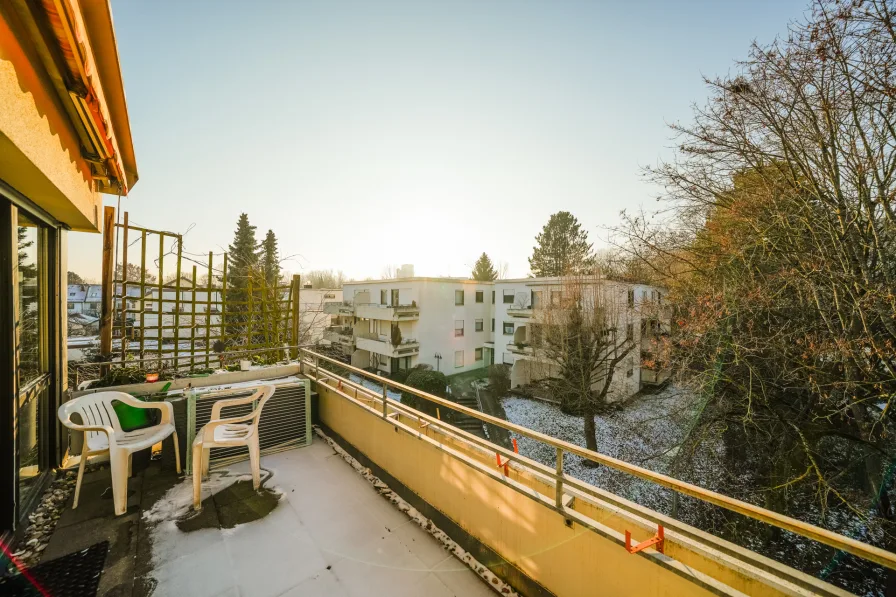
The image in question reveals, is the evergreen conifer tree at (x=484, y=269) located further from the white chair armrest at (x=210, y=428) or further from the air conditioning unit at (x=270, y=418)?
the white chair armrest at (x=210, y=428)

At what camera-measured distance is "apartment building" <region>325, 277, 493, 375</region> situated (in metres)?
20.6

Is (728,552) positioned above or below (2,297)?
below

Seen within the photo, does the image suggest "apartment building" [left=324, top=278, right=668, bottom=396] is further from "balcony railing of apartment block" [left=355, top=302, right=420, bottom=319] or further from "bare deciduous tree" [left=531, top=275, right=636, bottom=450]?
"bare deciduous tree" [left=531, top=275, right=636, bottom=450]

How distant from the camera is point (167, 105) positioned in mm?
4438

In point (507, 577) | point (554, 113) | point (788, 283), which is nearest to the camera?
point (507, 577)

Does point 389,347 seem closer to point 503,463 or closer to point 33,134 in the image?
point 503,463

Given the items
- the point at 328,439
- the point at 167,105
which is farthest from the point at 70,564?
the point at 167,105

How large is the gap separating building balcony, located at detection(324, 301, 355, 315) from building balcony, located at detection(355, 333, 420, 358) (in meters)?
2.36

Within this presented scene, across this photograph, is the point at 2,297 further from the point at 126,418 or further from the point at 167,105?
the point at 167,105

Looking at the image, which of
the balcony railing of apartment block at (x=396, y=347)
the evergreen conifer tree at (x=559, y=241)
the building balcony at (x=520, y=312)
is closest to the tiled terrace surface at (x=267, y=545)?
the building balcony at (x=520, y=312)

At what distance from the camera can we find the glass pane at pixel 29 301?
2.78m

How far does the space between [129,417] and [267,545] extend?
2156 mm

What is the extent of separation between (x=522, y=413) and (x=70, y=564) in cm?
1498

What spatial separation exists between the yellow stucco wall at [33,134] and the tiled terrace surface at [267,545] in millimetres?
2487
